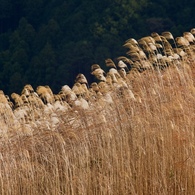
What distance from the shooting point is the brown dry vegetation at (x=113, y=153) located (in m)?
4.06

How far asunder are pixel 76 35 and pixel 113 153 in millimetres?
32868

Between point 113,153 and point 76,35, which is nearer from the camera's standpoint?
point 113,153

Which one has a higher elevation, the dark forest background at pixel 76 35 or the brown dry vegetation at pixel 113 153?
the dark forest background at pixel 76 35

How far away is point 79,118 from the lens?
439cm

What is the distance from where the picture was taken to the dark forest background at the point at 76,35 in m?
32.6

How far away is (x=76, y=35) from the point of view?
36.8 metres

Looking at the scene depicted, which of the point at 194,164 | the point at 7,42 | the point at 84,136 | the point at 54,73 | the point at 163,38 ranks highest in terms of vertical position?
the point at 7,42

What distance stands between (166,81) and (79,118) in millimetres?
758

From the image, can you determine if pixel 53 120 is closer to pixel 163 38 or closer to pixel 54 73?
pixel 163 38

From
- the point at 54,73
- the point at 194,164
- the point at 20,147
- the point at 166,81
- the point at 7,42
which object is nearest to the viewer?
the point at 194,164

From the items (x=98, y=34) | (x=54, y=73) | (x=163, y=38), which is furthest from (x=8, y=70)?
(x=163, y=38)

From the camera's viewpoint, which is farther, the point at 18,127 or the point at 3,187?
the point at 18,127

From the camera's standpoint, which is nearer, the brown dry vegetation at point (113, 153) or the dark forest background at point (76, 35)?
the brown dry vegetation at point (113, 153)

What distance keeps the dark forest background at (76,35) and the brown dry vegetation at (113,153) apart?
2575 centimetres
